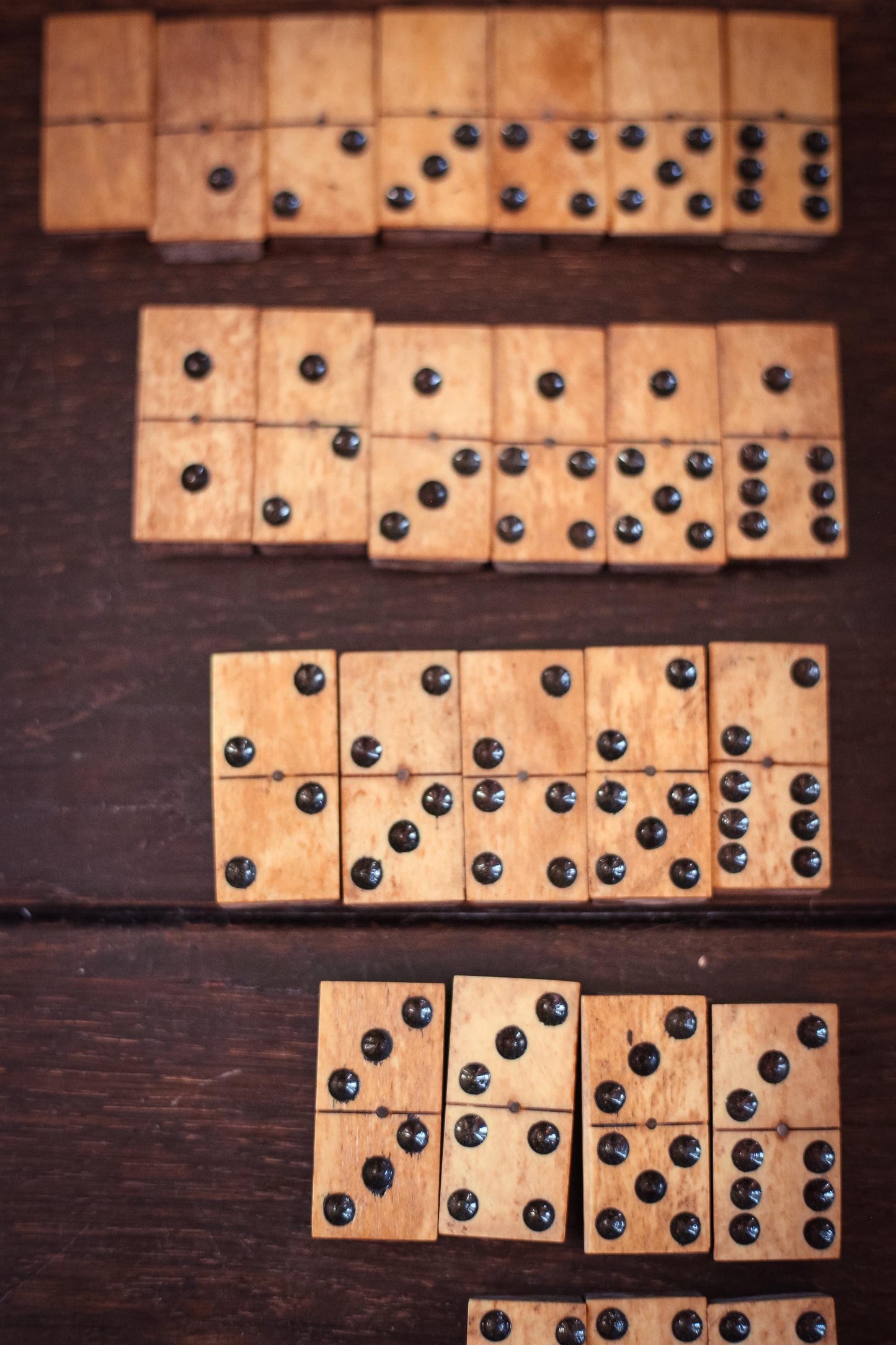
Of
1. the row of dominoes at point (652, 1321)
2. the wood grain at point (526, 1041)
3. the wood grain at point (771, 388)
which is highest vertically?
the wood grain at point (771, 388)

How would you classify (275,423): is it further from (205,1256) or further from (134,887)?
(205,1256)

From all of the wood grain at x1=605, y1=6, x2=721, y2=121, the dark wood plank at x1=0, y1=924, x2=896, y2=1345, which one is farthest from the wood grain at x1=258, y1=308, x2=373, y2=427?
the dark wood plank at x1=0, y1=924, x2=896, y2=1345

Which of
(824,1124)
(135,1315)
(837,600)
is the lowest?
(135,1315)

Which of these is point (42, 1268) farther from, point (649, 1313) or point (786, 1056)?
point (786, 1056)

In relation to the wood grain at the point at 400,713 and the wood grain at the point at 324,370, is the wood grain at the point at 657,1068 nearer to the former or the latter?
the wood grain at the point at 400,713

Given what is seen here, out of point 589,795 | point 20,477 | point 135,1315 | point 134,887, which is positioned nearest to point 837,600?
point 589,795

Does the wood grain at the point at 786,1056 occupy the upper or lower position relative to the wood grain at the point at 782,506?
lower

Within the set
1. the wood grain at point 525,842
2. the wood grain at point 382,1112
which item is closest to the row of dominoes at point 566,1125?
the wood grain at point 382,1112

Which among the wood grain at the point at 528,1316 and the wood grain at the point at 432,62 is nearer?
the wood grain at the point at 528,1316
